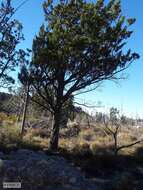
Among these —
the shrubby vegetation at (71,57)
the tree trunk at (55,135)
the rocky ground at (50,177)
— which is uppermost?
the shrubby vegetation at (71,57)

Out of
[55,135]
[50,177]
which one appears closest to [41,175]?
[50,177]

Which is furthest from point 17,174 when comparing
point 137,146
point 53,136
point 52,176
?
point 137,146

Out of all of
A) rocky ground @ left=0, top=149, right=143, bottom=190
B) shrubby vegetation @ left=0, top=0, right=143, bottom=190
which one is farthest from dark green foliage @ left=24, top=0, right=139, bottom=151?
rocky ground @ left=0, top=149, right=143, bottom=190

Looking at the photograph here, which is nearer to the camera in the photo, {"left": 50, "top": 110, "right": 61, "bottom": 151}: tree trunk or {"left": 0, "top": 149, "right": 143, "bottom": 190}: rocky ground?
{"left": 0, "top": 149, "right": 143, "bottom": 190}: rocky ground

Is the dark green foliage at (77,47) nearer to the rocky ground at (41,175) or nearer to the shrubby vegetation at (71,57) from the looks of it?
the shrubby vegetation at (71,57)

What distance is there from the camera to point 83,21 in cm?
1794

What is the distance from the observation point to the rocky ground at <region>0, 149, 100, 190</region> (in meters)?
11.7

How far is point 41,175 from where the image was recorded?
12.1 metres

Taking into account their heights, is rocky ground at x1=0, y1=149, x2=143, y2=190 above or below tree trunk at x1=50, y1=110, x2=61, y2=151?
below

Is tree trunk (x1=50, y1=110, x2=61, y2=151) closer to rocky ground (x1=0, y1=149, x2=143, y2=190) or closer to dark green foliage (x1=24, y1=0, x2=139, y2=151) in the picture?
dark green foliage (x1=24, y1=0, x2=139, y2=151)

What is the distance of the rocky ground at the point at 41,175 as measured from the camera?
1173cm

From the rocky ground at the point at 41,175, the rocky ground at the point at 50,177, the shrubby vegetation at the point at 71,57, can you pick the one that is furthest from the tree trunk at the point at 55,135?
the rocky ground at the point at 41,175

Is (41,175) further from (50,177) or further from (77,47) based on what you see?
(77,47)

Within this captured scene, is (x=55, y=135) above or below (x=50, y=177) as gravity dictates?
above
